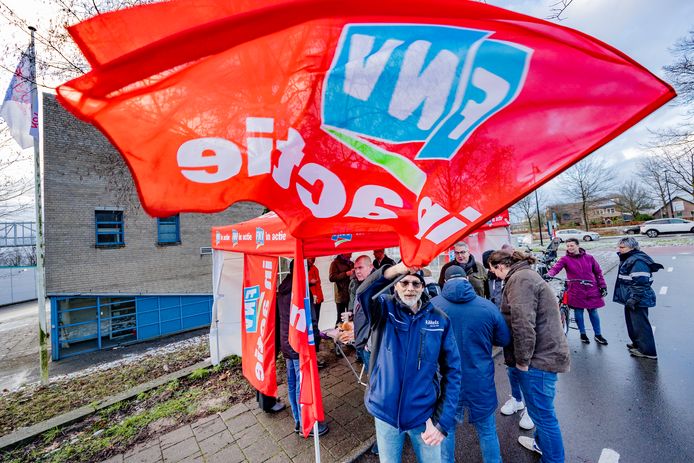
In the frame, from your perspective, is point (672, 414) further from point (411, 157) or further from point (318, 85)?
point (318, 85)

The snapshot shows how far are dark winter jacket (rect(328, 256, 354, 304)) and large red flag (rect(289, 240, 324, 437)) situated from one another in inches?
133

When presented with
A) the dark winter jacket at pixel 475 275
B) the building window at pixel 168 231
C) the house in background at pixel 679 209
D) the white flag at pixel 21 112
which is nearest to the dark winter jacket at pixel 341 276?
the dark winter jacket at pixel 475 275

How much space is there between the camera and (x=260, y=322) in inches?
166

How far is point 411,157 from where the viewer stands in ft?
4.45

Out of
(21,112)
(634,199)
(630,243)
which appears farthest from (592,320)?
(634,199)

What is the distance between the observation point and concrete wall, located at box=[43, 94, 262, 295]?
11258 mm

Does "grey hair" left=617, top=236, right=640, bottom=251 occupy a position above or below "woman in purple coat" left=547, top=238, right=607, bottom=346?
above

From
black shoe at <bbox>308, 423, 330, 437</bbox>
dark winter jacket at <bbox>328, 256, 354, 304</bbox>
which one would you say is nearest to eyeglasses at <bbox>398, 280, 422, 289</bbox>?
black shoe at <bbox>308, 423, 330, 437</bbox>

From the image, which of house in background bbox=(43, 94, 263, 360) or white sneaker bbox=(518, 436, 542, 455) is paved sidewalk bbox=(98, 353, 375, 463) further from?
house in background bbox=(43, 94, 263, 360)

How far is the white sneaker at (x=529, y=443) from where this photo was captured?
305cm

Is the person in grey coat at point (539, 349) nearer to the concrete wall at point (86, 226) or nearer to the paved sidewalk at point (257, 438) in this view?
the paved sidewalk at point (257, 438)

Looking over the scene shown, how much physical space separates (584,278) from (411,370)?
510 cm

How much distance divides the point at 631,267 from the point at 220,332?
7887mm

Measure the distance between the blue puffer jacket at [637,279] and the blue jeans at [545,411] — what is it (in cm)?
346
